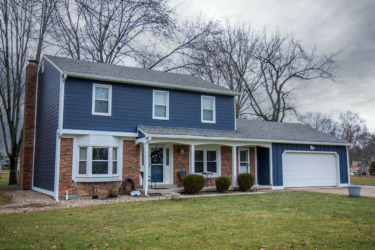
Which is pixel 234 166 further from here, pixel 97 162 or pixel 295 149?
pixel 97 162

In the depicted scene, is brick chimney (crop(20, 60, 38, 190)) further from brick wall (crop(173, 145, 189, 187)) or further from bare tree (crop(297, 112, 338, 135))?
bare tree (crop(297, 112, 338, 135))

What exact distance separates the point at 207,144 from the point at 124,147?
4497 millimetres

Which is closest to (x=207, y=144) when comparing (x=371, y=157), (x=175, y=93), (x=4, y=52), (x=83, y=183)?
(x=175, y=93)

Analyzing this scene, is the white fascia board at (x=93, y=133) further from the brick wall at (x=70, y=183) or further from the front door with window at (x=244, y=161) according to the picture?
the front door with window at (x=244, y=161)

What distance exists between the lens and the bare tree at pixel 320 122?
5344cm

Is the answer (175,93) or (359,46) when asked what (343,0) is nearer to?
(359,46)

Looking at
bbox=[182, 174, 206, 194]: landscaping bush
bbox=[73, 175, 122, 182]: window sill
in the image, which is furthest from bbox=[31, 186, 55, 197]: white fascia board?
bbox=[182, 174, 206, 194]: landscaping bush

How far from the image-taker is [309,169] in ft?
62.0

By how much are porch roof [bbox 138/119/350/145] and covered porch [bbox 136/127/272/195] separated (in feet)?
0.40

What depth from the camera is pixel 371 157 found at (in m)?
49.9

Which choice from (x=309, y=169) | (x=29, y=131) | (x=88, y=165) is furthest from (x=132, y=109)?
(x=309, y=169)

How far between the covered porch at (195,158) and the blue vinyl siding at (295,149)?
0.32 m

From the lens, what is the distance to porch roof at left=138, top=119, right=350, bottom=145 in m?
14.9

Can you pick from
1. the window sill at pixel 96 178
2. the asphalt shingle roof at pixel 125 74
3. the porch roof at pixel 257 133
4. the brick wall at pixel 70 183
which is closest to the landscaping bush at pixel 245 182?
the porch roof at pixel 257 133
